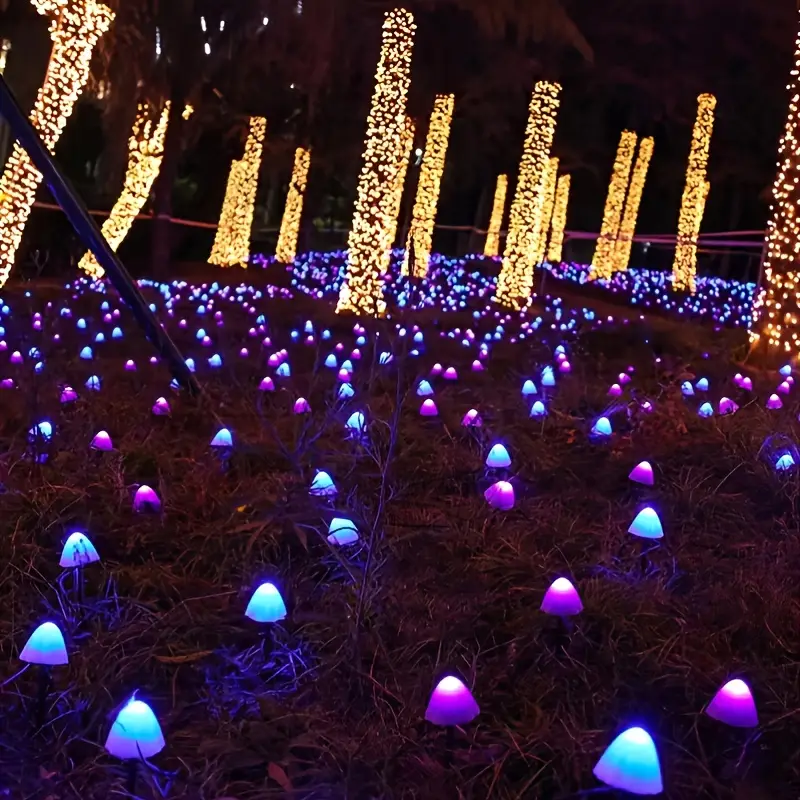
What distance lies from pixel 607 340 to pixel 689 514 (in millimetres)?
5545

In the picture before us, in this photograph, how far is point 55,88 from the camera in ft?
24.8

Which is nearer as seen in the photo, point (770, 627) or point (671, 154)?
point (770, 627)

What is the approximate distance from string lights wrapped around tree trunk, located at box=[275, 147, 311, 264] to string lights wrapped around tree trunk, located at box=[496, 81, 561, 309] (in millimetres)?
6971

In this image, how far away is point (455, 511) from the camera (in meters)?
3.70

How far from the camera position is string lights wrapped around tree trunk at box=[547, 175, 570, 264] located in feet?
74.6

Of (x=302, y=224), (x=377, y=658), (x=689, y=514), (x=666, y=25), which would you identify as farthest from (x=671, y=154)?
(x=377, y=658)

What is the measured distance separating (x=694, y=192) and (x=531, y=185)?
17.2 feet

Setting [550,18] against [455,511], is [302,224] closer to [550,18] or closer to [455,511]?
[550,18]

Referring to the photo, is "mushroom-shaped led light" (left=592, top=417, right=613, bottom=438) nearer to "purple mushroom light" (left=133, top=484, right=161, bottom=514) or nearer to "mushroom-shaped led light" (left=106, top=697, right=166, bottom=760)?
"purple mushroom light" (left=133, top=484, right=161, bottom=514)

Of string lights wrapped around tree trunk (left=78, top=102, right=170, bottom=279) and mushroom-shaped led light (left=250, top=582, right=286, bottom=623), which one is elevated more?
string lights wrapped around tree trunk (left=78, top=102, right=170, bottom=279)

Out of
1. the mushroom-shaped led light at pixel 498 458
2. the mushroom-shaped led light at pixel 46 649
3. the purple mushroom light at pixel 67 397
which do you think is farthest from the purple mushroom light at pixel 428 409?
the mushroom-shaped led light at pixel 46 649

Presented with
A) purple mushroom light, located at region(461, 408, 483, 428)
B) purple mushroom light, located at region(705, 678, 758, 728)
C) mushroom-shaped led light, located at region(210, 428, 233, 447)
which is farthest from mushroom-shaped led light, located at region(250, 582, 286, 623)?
purple mushroom light, located at region(461, 408, 483, 428)

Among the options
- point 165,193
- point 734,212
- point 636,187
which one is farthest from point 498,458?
point 734,212

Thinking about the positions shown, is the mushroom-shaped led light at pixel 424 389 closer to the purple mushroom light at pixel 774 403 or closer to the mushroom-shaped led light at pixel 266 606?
the purple mushroom light at pixel 774 403
